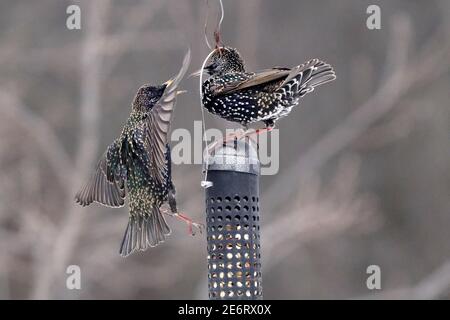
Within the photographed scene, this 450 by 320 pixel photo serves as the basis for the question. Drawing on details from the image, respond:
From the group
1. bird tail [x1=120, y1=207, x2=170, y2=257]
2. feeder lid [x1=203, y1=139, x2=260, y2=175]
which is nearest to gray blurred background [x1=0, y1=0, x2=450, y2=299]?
bird tail [x1=120, y1=207, x2=170, y2=257]

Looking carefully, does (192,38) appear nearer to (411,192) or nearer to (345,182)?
(345,182)

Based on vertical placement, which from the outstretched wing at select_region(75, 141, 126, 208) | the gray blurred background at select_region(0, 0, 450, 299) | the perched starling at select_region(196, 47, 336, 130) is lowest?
the outstretched wing at select_region(75, 141, 126, 208)

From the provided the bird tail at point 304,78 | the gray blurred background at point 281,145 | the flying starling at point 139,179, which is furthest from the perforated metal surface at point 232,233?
the gray blurred background at point 281,145

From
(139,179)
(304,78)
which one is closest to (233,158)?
(139,179)

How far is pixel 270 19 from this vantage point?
38.9 feet

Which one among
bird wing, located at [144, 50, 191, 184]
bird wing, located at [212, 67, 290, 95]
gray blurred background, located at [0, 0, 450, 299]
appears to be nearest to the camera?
bird wing, located at [144, 50, 191, 184]

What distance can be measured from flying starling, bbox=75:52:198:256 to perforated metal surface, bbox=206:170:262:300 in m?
0.19

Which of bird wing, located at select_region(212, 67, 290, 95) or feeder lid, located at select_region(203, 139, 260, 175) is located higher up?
bird wing, located at select_region(212, 67, 290, 95)

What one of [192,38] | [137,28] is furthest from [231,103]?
[137,28]

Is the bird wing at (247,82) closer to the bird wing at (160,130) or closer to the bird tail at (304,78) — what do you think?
the bird tail at (304,78)

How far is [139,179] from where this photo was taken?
16.5ft

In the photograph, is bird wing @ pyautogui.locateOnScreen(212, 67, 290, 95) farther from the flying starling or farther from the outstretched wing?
the outstretched wing

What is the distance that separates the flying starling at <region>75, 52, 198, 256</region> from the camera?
15.8 feet

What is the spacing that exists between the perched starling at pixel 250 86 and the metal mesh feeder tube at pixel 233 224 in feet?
0.85
